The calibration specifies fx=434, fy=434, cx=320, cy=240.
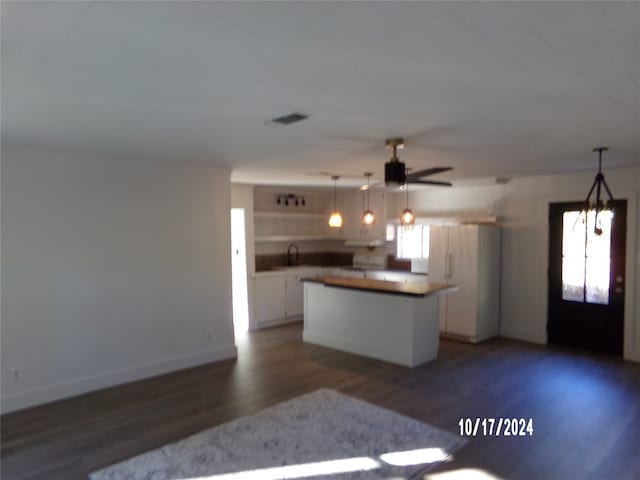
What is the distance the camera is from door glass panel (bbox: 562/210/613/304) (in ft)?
18.9

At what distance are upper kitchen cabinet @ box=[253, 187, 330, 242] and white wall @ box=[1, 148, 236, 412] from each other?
2337 mm

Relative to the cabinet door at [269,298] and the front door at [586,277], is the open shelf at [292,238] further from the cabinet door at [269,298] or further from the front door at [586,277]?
the front door at [586,277]

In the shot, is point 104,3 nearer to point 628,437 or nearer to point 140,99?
point 140,99

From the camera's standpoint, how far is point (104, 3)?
57.7 inches

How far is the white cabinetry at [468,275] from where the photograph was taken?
6309 mm

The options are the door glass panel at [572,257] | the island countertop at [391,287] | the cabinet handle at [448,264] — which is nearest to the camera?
the island countertop at [391,287]

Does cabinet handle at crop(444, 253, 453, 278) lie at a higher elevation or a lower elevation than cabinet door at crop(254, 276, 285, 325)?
higher

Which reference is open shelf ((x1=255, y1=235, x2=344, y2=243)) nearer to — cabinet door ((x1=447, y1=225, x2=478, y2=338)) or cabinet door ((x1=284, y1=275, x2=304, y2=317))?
cabinet door ((x1=284, y1=275, x2=304, y2=317))

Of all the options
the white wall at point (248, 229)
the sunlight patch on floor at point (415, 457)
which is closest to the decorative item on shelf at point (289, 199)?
the white wall at point (248, 229)

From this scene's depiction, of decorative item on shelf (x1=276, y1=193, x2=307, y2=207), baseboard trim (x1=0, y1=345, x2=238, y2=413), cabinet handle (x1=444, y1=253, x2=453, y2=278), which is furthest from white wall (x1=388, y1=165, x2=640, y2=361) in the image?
baseboard trim (x1=0, y1=345, x2=238, y2=413)

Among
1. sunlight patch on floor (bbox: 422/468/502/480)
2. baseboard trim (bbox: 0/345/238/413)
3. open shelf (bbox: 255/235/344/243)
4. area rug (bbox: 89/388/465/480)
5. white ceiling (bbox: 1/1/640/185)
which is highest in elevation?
white ceiling (bbox: 1/1/640/185)

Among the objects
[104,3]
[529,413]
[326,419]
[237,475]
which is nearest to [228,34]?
[104,3]

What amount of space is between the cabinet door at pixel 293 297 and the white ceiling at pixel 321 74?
4.11 metres

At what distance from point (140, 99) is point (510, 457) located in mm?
3454
